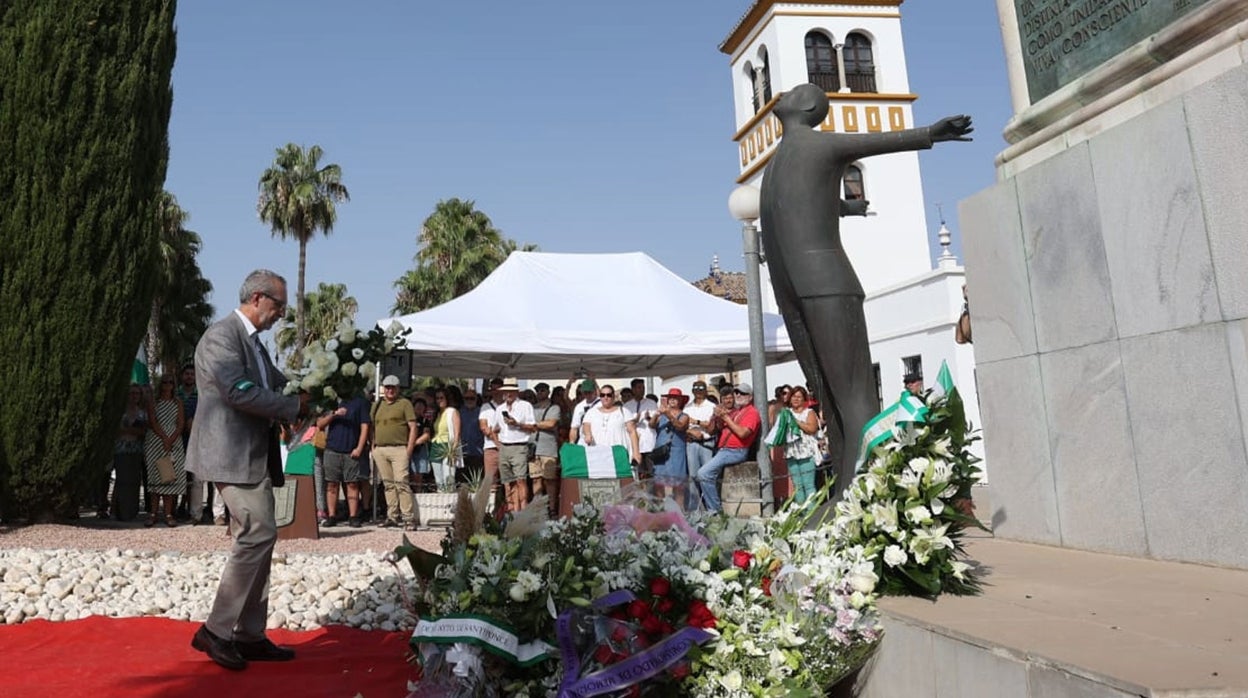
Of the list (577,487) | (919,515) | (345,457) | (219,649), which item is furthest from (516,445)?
(919,515)

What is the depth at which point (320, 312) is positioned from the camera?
147 feet

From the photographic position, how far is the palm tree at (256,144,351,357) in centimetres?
3544

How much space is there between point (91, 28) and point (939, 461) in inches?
444

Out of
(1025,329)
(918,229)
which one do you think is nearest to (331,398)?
(1025,329)

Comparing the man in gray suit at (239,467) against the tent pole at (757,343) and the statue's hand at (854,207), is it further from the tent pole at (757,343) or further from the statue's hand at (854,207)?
the tent pole at (757,343)

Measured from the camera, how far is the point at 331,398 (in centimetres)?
455

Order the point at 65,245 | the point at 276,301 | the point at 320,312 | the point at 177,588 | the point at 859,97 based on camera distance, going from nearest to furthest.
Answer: the point at 276,301 → the point at 177,588 → the point at 65,245 → the point at 859,97 → the point at 320,312

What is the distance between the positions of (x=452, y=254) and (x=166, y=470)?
87.7 ft

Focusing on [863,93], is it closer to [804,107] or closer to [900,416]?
[804,107]

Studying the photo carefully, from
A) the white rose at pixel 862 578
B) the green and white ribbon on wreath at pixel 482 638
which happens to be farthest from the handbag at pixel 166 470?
the white rose at pixel 862 578

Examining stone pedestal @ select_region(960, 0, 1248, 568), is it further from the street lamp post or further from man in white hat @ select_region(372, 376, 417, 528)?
man in white hat @ select_region(372, 376, 417, 528)

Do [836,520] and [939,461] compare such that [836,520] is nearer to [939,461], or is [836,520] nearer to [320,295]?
[939,461]

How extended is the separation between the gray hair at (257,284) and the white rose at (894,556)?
11.1ft

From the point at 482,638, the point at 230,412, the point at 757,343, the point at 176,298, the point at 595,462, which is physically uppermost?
the point at 176,298
